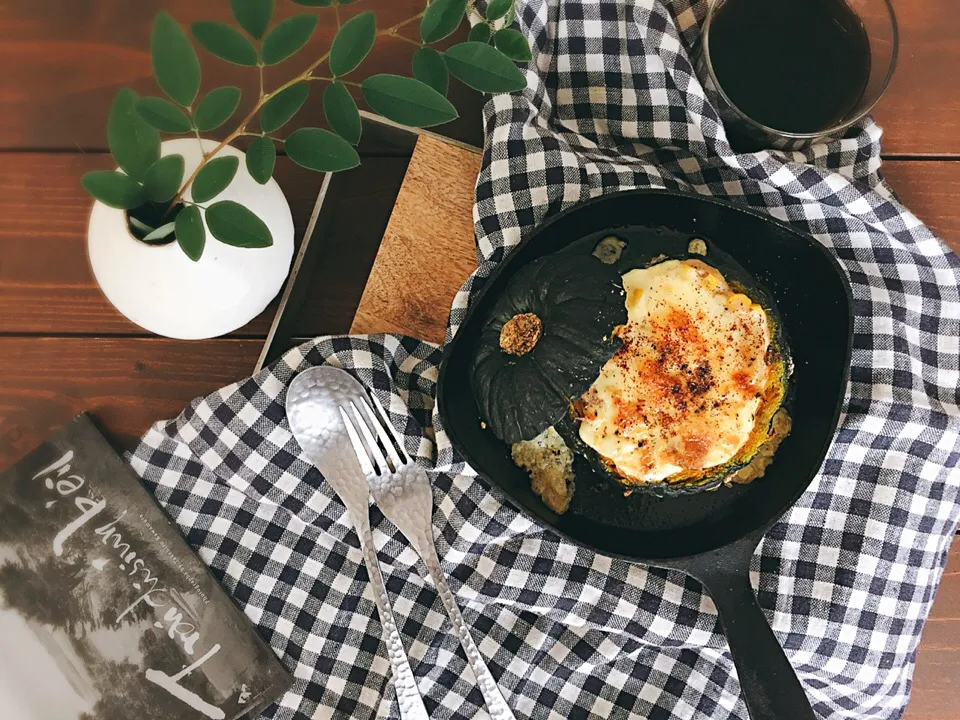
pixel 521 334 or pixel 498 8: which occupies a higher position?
pixel 498 8

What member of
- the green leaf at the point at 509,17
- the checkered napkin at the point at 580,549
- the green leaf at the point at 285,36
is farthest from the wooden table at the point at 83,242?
the green leaf at the point at 285,36

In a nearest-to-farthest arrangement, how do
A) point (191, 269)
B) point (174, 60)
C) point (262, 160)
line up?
point (174, 60), point (262, 160), point (191, 269)

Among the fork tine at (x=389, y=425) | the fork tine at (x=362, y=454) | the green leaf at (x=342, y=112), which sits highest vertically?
the green leaf at (x=342, y=112)

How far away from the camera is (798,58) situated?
104 cm

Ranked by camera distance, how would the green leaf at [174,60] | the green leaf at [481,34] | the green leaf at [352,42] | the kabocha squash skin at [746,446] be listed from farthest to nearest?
1. the kabocha squash skin at [746,446]
2. the green leaf at [481,34]
3. the green leaf at [352,42]
4. the green leaf at [174,60]

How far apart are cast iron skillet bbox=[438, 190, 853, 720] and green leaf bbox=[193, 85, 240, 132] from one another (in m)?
0.36

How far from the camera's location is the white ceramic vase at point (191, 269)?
2.93ft

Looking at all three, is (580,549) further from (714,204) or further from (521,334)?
(714,204)

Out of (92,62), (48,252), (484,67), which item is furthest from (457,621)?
(92,62)

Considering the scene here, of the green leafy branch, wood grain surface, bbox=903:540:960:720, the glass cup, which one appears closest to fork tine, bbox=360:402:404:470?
the green leafy branch

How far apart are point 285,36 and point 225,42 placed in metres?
0.06

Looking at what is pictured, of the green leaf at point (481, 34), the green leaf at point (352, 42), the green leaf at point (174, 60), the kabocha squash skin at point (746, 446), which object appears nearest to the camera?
the green leaf at point (174, 60)

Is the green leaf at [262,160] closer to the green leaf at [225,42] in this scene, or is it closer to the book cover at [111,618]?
the green leaf at [225,42]

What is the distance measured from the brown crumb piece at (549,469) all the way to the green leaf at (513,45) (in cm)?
49
